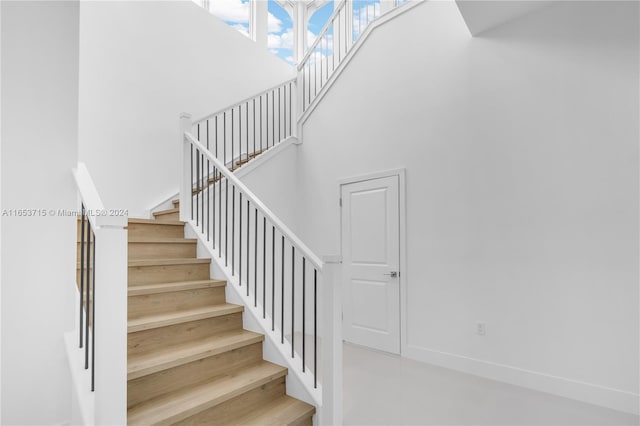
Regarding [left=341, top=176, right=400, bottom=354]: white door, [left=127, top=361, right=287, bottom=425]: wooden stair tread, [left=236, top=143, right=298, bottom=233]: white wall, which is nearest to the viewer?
[left=127, top=361, right=287, bottom=425]: wooden stair tread

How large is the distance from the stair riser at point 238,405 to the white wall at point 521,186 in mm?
1771

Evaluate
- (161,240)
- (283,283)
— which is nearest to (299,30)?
(161,240)

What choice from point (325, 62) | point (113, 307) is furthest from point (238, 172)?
point (113, 307)

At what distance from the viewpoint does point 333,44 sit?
514cm

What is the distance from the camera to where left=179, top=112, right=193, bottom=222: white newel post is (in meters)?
3.59

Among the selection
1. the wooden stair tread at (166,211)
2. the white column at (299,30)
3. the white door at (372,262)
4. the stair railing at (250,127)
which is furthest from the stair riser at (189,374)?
the white column at (299,30)

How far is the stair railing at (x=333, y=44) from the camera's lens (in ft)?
15.3

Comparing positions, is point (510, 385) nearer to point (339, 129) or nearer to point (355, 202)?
point (355, 202)

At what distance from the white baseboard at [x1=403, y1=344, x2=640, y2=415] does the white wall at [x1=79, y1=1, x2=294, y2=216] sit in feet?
10.7

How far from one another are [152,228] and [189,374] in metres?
1.58

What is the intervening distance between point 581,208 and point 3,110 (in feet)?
12.0

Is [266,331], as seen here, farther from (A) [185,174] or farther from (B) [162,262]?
(A) [185,174]

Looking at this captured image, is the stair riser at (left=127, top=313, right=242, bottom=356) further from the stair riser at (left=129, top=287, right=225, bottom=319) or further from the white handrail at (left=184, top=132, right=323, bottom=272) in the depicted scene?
Answer: the white handrail at (left=184, top=132, right=323, bottom=272)

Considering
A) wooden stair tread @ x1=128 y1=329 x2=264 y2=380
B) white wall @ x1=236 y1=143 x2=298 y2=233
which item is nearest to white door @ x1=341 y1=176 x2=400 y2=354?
white wall @ x1=236 y1=143 x2=298 y2=233
